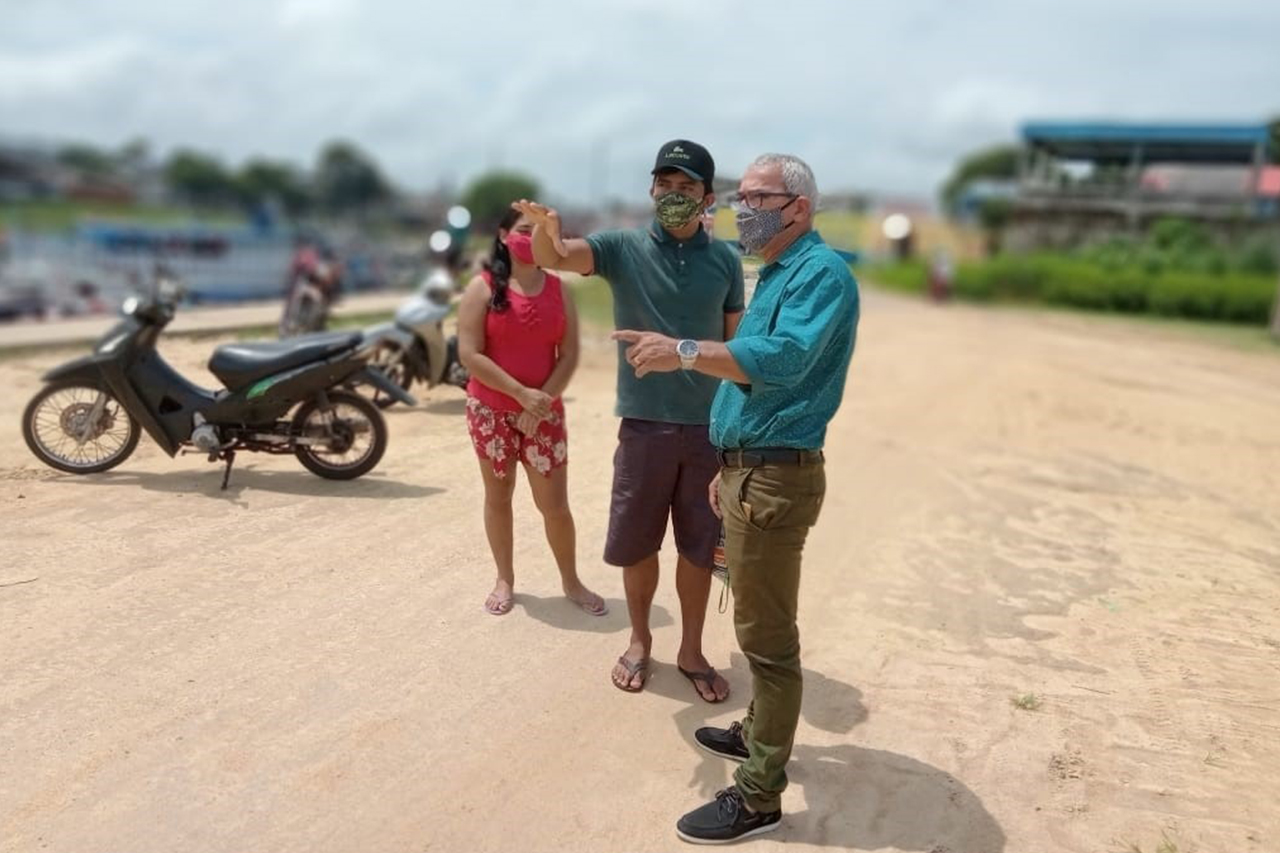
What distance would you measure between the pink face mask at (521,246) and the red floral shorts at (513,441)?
2.00ft

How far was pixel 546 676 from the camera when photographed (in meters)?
4.04

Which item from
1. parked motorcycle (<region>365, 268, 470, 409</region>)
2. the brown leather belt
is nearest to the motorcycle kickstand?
parked motorcycle (<region>365, 268, 470, 409</region>)

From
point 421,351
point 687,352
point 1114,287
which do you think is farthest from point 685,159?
point 1114,287

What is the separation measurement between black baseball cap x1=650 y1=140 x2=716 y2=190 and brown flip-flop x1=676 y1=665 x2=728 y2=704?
1.86 meters

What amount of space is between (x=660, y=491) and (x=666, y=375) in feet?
1.40

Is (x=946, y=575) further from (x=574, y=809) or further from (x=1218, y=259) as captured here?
(x=1218, y=259)

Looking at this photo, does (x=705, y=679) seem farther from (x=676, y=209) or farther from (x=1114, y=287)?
(x=1114, y=287)

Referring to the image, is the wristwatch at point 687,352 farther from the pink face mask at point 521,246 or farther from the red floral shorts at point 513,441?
the red floral shorts at point 513,441

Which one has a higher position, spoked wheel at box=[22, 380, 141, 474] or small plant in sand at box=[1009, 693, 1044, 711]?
spoked wheel at box=[22, 380, 141, 474]

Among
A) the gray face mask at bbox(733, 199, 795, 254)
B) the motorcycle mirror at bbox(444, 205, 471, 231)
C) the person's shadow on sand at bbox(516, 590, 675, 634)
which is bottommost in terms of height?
the person's shadow on sand at bbox(516, 590, 675, 634)

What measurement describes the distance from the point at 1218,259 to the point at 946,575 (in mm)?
29686

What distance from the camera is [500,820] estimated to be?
3107mm

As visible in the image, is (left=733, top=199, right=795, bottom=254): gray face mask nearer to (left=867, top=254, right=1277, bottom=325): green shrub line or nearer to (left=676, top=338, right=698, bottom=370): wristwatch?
(left=676, top=338, right=698, bottom=370): wristwatch

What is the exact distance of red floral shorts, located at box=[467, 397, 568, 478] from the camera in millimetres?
4328
